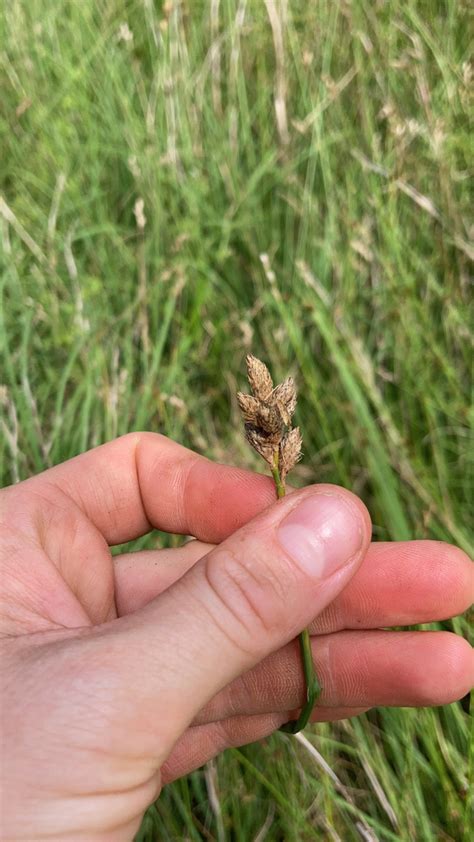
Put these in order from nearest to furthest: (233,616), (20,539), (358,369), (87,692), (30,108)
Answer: (87,692) < (233,616) < (20,539) < (358,369) < (30,108)

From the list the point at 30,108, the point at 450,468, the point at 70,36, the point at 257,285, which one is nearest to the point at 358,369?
the point at 450,468

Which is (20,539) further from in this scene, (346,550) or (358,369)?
(358,369)

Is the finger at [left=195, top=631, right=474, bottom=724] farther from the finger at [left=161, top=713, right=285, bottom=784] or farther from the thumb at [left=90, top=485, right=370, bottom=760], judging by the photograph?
the thumb at [left=90, top=485, right=370, bottom=760]

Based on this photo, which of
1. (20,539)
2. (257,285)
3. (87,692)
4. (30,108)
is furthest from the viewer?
(30,108)

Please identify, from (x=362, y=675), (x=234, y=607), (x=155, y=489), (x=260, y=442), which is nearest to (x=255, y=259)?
(x=155, y=489)

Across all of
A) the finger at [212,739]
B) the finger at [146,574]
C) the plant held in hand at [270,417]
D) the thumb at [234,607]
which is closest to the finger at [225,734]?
the finger at [212,739]

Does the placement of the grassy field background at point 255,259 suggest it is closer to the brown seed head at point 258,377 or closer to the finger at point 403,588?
the finger at point 403,588
